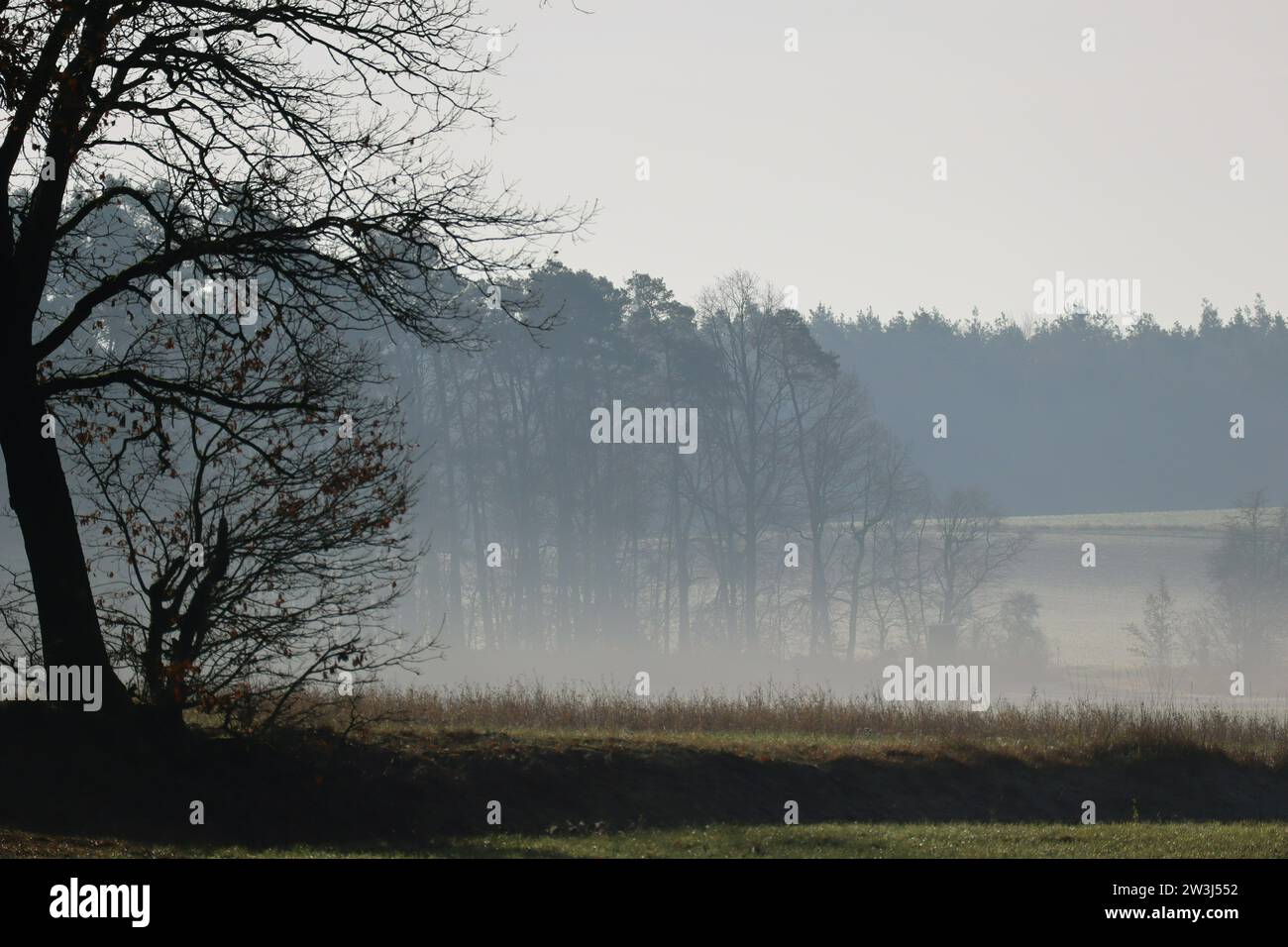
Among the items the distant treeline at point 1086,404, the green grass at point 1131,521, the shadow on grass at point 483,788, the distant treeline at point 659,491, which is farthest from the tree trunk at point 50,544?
the distant treeline at point 1086,404

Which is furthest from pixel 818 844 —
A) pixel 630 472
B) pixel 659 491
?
pixel 659 491

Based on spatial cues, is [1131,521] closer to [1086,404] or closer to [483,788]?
[1086,404]

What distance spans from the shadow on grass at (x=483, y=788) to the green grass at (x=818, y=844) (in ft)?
2.11

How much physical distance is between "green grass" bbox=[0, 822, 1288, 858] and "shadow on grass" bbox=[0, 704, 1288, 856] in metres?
0.64

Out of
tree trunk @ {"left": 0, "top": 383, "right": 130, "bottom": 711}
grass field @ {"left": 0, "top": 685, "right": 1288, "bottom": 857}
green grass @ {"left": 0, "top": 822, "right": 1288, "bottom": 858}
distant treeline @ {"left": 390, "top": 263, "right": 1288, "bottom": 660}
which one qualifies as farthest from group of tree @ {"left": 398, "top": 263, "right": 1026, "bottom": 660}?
green grass @ {"left": 0, "top": 822, "right": 1288, "bottom": 858}

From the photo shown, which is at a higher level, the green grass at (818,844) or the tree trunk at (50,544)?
the tree trunk at (50,544)

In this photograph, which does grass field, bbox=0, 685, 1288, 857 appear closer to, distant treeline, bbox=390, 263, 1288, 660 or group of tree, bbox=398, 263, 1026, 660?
distant treeline, bbox=390, 263, 1288, 660

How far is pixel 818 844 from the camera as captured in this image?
13.3m

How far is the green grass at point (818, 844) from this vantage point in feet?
39.4

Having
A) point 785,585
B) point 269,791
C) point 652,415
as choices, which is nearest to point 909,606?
point 785,585

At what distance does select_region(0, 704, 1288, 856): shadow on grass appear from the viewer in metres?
13.9

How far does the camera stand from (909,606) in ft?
290

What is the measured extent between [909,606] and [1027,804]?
71.6m

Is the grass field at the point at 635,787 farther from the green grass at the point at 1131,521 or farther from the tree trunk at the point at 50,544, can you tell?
the green grass at the point at 1131,521
